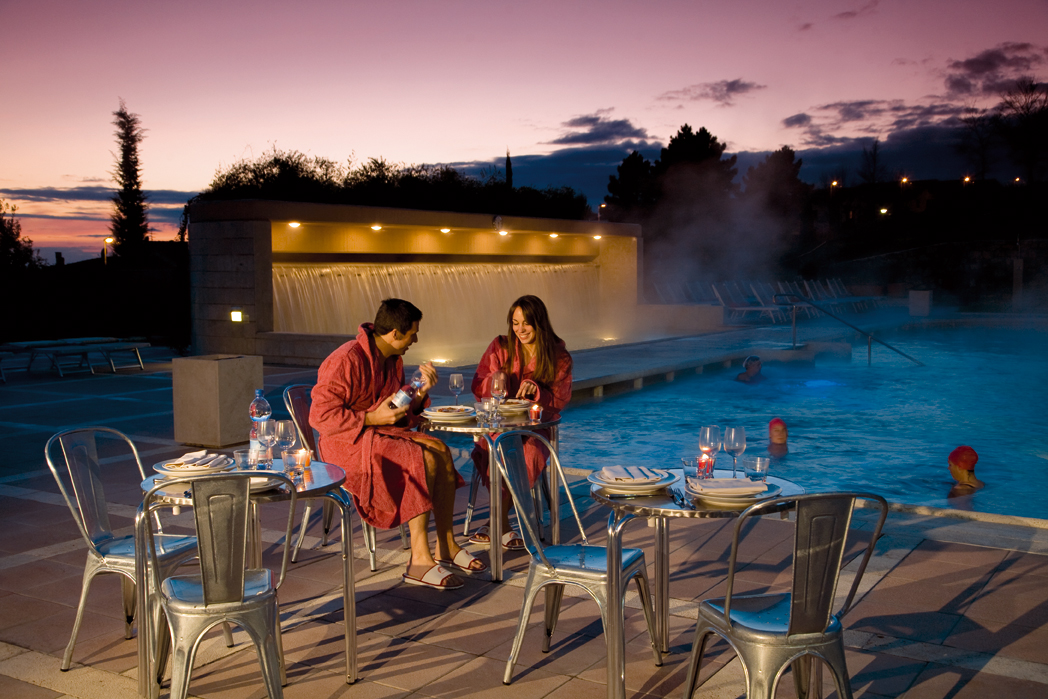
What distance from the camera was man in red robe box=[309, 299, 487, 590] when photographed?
4.06 m

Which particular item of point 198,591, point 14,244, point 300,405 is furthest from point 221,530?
point 14,244

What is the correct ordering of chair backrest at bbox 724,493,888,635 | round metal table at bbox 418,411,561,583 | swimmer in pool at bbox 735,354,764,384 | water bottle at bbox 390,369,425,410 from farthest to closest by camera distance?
swimmer in pool at bbox 735,354,764,384 < round metal table at bbox 418,411,561,583 < water bottle at bbox 390,369,425,410 < chair backrest at bbox 724,493,888,635

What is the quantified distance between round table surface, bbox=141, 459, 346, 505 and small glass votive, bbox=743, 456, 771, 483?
4.95 feet

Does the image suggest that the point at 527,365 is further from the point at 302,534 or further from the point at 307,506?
the point at 302,534

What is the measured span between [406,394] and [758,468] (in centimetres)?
169

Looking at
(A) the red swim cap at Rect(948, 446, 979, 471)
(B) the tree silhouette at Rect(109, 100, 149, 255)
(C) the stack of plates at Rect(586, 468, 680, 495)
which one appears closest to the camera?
(C) the stack of plates at Rect(586, 468, 680, 495)

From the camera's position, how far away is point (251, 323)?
14.2 meters

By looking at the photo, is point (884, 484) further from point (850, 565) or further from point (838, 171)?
point (838, 171)

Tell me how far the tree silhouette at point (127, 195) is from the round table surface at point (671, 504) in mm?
34212

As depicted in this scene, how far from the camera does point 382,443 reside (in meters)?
4.10

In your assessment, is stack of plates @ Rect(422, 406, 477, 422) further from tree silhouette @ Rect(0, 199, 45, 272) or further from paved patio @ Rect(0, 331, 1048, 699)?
tree silhouette @ Rect(0, 199, 45, 272)

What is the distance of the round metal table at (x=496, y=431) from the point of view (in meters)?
4.18

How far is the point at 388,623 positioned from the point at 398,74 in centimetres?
1866

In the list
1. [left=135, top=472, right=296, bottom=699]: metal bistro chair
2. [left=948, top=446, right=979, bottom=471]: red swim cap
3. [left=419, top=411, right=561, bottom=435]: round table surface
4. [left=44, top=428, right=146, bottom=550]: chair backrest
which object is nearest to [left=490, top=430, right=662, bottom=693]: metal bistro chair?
[left=135, top=472, right=296, bottom=699]: metal bistro chair
